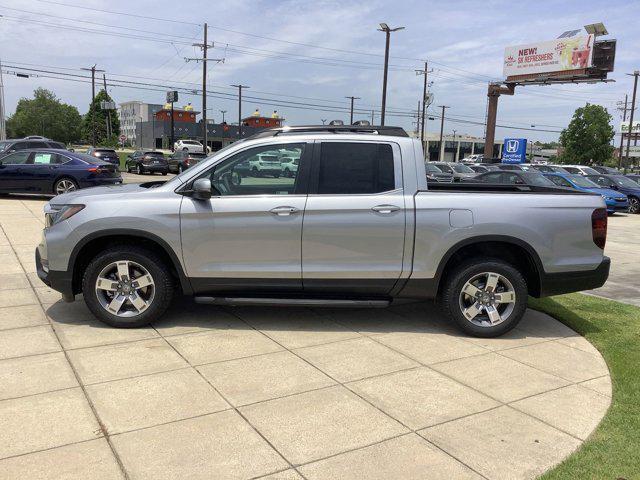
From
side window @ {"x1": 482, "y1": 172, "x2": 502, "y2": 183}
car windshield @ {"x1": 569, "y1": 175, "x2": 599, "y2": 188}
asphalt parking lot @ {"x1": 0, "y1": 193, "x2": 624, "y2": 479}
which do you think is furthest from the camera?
car windshield @ {"x1": 569, "y1": 175, "x2": 599, "y2": 188}

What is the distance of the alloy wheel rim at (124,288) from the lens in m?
5.01

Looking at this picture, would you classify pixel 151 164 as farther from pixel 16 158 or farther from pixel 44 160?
pixel 44 160

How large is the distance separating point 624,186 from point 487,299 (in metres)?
19.4

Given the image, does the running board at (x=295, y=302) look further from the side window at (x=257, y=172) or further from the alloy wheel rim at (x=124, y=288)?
the side window at (x=257, y=172)

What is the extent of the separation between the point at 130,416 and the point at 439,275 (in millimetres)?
2890

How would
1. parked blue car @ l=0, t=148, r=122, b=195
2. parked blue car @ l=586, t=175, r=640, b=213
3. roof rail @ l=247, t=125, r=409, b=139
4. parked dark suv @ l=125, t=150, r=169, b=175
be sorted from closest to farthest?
1. roof rail @ l=247, t=125, r=409, b=139
2. parked blue car @ l=0, t=148, r=122, b=195
3. parked blue car @ l=586, t=175, r=640, b=213
4. parked dark suv @ l=125, t=150, r=169, b=175

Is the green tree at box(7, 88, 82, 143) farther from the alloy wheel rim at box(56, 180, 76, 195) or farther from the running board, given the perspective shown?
the running board

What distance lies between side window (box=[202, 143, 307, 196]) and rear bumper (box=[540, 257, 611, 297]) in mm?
2523

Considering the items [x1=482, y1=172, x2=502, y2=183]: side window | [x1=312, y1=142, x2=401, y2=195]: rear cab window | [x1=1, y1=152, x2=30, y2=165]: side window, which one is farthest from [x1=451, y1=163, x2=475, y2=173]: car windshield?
[x1=312, y1=142, x2=401, y2=195]: rear cab window

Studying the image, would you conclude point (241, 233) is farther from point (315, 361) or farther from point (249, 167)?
point (315, 361)

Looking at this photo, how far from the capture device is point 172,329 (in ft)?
16.9

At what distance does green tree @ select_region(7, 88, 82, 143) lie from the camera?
104m

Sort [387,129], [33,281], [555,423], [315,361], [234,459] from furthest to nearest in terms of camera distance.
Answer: [33,281] < [387,129] < [315,361] < [555,423] < [234,459]

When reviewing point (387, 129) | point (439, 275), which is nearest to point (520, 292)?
point (439, 275)
